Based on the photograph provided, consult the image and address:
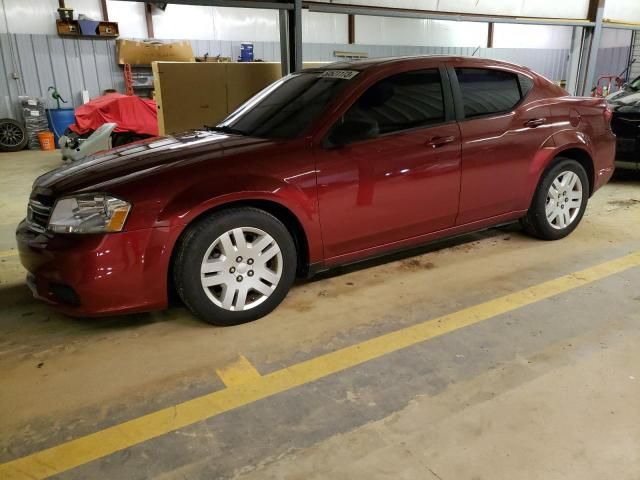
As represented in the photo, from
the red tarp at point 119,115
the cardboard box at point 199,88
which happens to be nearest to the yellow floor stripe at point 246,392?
the cardboard box at point 199,88

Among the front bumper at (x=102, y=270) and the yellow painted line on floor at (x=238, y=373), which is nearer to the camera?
the yellow painted line on floor at (x=238, y=373)

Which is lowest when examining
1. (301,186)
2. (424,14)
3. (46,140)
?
(46,140)

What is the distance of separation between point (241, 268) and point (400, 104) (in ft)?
4.77

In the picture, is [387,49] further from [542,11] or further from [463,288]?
[463,288]

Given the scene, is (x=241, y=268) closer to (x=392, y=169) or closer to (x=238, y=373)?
(x=238, y=373)

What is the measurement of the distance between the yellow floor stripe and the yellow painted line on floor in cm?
3

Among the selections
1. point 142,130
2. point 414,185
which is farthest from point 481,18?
point 142,130

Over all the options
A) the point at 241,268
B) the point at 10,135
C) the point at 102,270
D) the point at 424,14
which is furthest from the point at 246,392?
the point at 10,135

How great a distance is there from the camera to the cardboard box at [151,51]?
1200 centimetres

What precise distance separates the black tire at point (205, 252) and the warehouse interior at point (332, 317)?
1 centimetres

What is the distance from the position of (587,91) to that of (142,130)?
7.69 m

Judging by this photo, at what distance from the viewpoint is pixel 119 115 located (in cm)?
978

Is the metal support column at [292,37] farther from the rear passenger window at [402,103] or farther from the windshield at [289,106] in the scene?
the rear passenger window at [402,103]

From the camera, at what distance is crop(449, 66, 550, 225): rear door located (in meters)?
3.44
